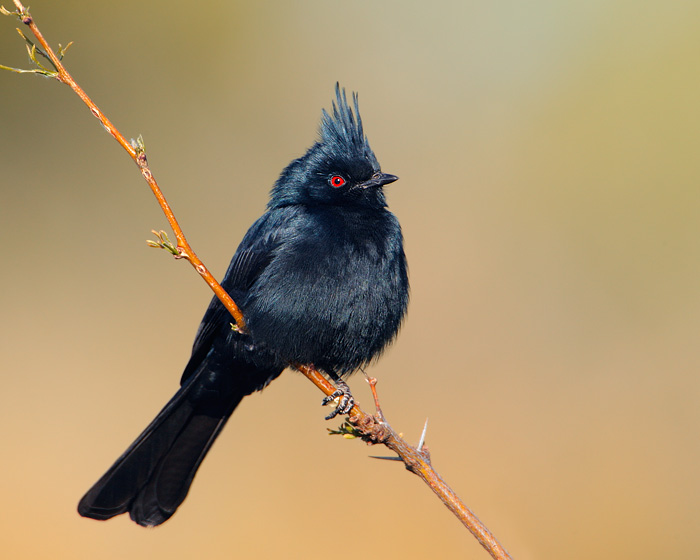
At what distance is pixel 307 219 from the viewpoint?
15.0 feet

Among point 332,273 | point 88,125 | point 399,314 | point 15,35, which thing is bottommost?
point 399,314

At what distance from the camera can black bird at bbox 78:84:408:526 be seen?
4.30 meters

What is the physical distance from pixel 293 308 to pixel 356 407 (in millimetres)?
1236

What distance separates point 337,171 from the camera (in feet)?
15.9

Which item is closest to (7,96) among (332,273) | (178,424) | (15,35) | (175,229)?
(15,35)

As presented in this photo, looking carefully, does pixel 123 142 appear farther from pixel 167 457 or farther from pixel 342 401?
pixel 167 457

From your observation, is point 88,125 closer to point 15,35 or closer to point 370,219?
point 15,35

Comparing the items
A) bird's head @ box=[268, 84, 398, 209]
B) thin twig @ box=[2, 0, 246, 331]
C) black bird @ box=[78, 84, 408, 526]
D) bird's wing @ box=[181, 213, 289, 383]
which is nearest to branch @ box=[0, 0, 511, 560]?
thin twig @ box=[2, 0, 246, 331]

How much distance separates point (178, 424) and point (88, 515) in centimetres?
82

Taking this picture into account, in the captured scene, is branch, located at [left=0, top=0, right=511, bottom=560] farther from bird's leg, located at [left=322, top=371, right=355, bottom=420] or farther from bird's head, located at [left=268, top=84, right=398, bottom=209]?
bird's head, located at [left=268, top=84, right=398, bottom=209]

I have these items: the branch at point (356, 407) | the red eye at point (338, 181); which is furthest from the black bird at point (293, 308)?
the branch at point (356, 407)

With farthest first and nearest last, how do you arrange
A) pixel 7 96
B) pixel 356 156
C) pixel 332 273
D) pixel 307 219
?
pixel 7 96
pixel 356 156
pixel 307 219
pixel 332 273

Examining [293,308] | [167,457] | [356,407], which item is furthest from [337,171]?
[167,457]

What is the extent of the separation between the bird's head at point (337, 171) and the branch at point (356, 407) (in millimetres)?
1680
